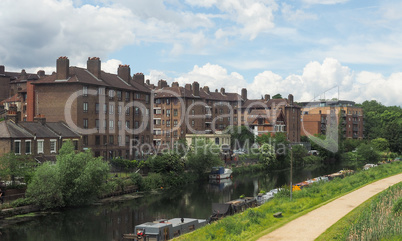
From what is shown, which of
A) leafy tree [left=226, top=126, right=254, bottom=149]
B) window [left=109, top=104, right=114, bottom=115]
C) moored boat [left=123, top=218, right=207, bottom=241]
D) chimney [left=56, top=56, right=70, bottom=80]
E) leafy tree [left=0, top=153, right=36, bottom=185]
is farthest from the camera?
leafy tree [left=226, top=126, right=254, bottom=149]

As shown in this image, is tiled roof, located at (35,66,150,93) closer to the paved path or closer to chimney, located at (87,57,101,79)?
chimney, located at (87,57,101,79)

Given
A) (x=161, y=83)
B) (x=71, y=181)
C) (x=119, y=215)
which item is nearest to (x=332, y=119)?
(x=161, y=83)

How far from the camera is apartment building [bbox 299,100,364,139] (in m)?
133

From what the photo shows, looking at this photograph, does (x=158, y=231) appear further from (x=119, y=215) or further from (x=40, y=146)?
(x=40, y=146)

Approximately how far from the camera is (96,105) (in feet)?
219

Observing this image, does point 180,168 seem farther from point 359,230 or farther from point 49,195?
point 359,230

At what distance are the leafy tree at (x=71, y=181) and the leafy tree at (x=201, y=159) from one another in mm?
23799

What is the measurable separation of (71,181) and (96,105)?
74.0 feet

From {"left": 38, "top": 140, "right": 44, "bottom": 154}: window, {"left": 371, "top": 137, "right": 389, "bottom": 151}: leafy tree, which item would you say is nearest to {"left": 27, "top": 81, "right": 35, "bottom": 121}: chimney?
{"left": 38, "top": 140, "right": 44, "bottom": 154}: window

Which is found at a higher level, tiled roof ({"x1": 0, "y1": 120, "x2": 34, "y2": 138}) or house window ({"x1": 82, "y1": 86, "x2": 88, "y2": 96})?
house window ({"x1": 82, "y1": 86, "x2": 88, "y2": 96})

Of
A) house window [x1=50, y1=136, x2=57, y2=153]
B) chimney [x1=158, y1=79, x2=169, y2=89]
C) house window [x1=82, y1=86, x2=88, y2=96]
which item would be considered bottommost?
house window [x1=50, y1=136, x2=57, y2=153]

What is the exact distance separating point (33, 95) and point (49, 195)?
25982mm

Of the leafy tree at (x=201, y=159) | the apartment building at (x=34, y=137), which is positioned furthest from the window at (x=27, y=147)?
the leafy tree at (x=201, y=159)

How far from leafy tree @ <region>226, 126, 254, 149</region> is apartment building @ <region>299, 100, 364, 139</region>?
106 feet
